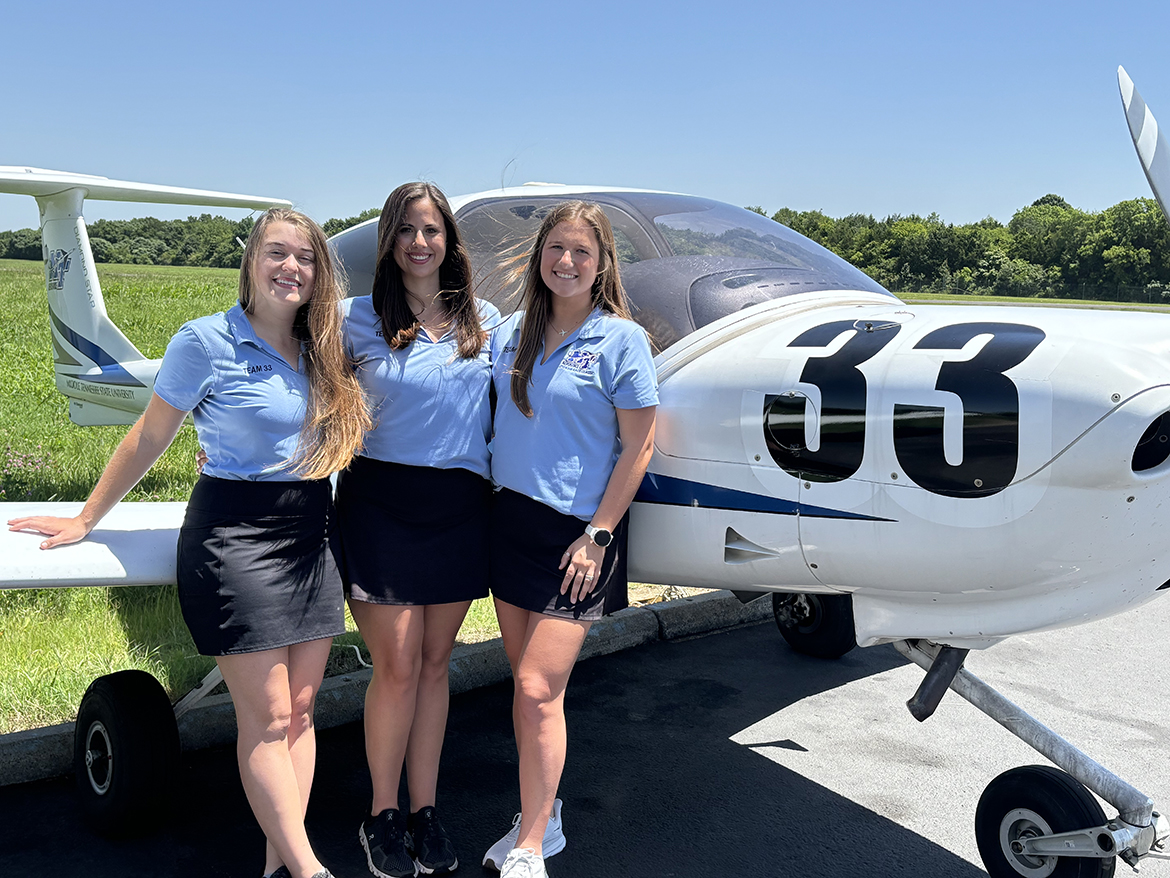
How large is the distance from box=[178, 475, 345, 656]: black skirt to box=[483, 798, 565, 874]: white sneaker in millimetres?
886

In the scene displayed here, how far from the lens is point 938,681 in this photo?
263cm

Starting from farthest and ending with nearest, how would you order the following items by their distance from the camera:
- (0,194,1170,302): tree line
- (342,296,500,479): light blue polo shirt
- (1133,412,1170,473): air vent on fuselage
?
(0,194,1170,302): tree line < (342,296,500,479): light blue polo shirt < (1133,412,1170,473): air vent on fuselage

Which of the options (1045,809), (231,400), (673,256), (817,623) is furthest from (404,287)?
(817,623)

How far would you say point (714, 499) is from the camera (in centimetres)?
261

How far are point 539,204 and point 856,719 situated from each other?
255 centimetres

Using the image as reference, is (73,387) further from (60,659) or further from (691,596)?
(691,596)

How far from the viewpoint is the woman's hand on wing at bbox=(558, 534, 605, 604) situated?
249 centimetres

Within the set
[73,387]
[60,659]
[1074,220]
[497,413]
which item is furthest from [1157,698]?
[1074,220]

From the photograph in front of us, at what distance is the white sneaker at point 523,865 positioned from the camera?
246 centimetres

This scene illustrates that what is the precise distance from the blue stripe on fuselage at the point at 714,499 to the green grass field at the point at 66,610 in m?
2.05

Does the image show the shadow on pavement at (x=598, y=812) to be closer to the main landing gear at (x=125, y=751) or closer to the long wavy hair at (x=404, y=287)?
the main landing gear at (x=125, y=751)

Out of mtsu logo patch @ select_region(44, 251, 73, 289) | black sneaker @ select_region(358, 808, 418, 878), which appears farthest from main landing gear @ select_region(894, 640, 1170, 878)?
mtsu logo patch @ select_region(44, 251, 73, 289)

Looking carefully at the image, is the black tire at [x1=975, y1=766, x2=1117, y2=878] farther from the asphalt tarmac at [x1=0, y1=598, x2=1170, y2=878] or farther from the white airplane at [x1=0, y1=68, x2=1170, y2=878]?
the asphalt tarmac at [x1=0, y1=598, x2=1170, y2=878]

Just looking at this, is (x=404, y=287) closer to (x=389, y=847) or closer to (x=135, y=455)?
(x=135, y=455)
